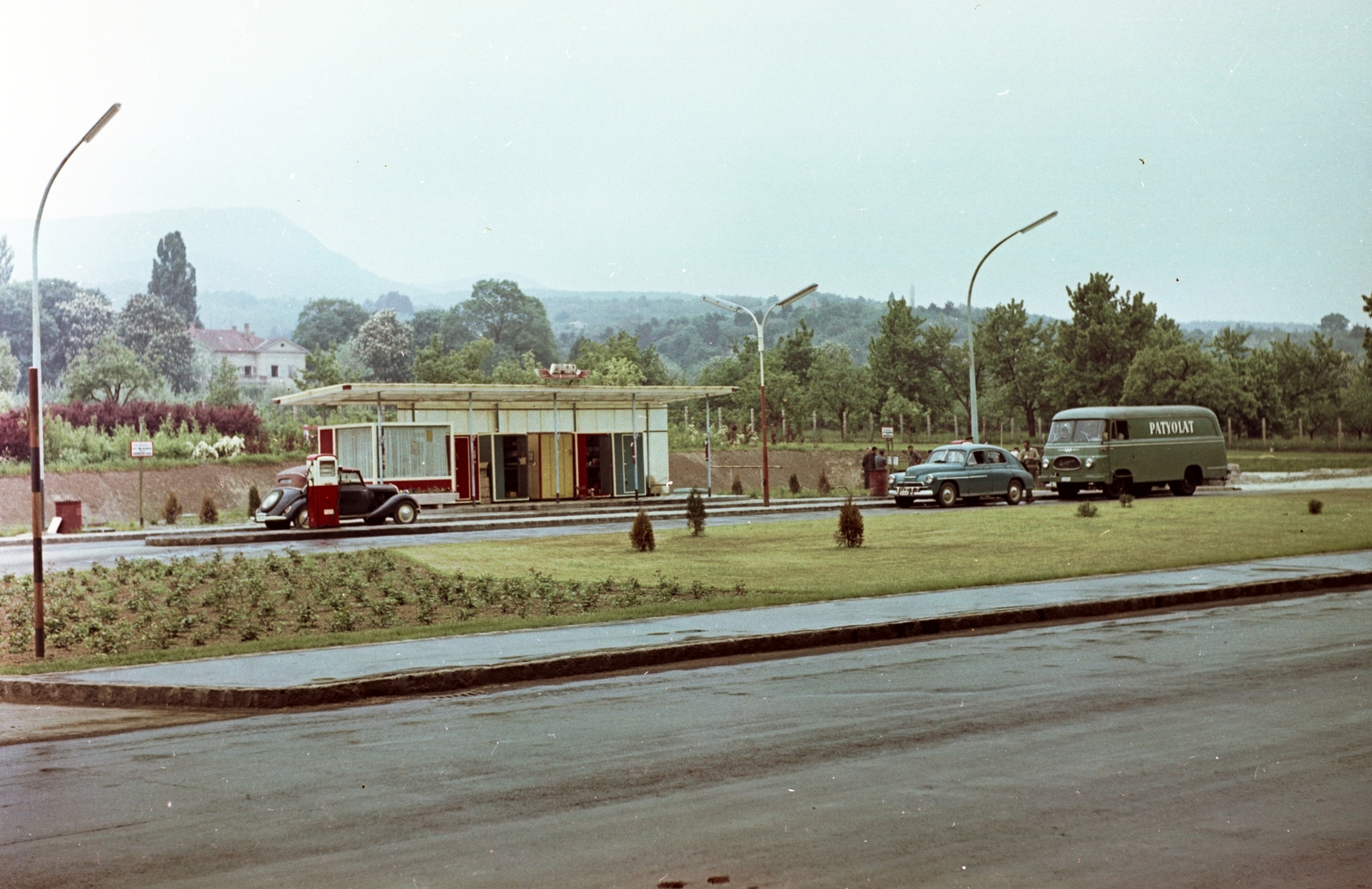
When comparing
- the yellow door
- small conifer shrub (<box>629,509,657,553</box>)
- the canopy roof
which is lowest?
small conifer shrub (<box>629,509,657,553</box>)

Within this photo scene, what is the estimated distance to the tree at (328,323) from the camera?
17732 cm

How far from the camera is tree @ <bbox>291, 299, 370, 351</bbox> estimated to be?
177 metres

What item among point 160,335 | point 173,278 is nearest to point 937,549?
point 160,335

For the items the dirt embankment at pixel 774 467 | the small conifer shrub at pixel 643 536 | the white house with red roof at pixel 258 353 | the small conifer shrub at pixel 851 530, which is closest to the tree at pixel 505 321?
the white house with red roof at pixel 258 353

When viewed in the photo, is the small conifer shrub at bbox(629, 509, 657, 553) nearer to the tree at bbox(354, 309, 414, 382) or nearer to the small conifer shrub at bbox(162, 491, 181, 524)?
the small conifer shrub at bbox(162, 491, 181, 524)

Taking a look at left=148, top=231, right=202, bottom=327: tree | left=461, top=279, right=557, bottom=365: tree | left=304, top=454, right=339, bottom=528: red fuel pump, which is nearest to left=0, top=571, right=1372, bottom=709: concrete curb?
left=304, top=454, right=339, bottom=528: red fuel pump

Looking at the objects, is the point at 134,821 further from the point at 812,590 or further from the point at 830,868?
the point at 812,590

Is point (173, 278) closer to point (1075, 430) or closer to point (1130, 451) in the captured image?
point (1075, 430)

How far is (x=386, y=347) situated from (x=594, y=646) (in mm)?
136767

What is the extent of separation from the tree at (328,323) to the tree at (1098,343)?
398 ft

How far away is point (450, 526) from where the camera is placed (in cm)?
3350

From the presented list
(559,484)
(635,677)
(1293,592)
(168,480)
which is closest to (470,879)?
(635,677)

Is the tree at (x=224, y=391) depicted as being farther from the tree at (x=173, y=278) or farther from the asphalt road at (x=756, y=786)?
the asphalt road at (x=756, y=786)

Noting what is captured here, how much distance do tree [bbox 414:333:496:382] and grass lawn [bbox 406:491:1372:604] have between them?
6641 centimetres
